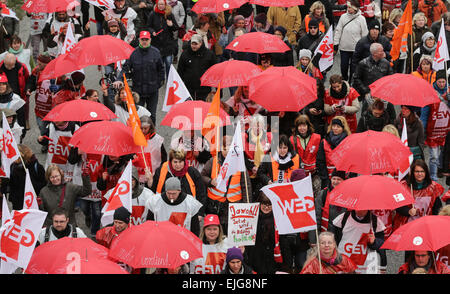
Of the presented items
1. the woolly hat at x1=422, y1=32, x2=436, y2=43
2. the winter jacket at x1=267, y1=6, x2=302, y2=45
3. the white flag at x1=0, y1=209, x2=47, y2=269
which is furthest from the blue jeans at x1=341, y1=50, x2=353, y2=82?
the white flag at x1=0, y1=209, x2=47, y2=269

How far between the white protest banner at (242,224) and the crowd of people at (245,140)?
0.14 metres

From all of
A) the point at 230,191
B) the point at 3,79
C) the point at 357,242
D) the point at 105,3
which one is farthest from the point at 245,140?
the point at 105,3

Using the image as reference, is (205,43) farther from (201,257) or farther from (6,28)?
(201,257)

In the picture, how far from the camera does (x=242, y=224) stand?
10.5m

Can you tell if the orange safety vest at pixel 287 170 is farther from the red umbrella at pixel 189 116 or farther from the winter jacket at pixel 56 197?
the winter jacket at pixel 56 197

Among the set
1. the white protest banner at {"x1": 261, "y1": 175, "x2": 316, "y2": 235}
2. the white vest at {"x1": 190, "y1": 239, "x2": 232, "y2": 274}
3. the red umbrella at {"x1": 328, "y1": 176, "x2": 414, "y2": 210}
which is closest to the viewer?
the white protest banner at {"x1": 261, "y1": 175, "x2": 316, "y2": 235}

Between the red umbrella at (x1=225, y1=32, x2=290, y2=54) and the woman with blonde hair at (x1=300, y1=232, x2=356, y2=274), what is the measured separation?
542cm

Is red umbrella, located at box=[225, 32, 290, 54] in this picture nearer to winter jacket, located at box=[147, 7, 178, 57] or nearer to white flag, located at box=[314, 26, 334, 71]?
white flag, located at box=[314, 26, 334, 71]

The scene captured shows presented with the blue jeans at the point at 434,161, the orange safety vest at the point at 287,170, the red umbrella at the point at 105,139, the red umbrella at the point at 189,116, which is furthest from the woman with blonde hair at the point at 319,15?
the red umbrella at the point at 105,139

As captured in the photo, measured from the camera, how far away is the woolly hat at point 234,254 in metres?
9.74

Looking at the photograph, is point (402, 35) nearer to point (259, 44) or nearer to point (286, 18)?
point (259, 44)

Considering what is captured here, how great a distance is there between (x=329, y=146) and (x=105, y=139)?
308 cm

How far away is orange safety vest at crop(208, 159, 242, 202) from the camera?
11727 mm

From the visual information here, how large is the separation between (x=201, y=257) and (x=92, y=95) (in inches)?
186
